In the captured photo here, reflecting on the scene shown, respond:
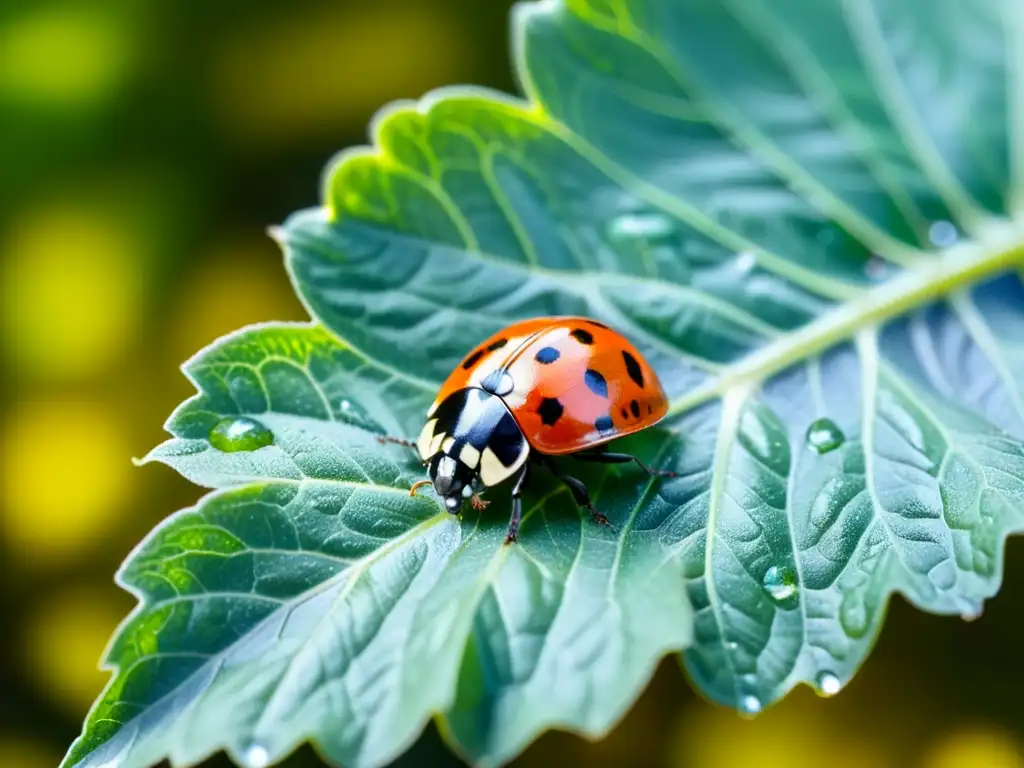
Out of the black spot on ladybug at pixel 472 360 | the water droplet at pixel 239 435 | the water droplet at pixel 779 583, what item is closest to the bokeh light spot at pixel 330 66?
the black spot on ladybug at pixel 472 360

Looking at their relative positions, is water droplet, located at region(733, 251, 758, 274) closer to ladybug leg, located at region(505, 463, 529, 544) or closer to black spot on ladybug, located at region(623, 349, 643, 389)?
black spot on ladybug, located at region(623, 349, 643, 389)

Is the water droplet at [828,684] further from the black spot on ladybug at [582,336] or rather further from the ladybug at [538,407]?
the black spot on ladybug at [582,336]

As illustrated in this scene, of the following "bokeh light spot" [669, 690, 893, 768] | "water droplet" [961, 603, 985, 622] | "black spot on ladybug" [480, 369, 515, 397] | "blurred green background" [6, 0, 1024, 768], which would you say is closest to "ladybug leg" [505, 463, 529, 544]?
"black spot on ladybug" [480, 369, 515, 397]

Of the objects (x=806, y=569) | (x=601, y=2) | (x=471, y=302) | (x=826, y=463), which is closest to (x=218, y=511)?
(x=471, y=302)

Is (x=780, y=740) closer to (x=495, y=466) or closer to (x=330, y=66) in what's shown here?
(x=495, y=466)

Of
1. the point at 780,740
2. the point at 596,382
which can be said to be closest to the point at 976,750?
the point at 780,740

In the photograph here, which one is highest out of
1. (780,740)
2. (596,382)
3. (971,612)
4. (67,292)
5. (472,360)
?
(67,292)
